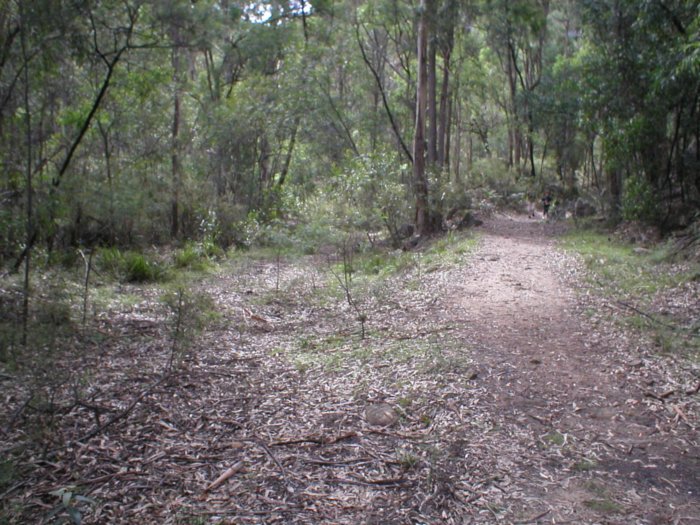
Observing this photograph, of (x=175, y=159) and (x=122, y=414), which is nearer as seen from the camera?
(x=122, y=414)

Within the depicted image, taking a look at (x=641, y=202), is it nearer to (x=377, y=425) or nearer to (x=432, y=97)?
(x=432, y=97)

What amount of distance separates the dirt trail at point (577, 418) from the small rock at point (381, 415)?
0.84 meters

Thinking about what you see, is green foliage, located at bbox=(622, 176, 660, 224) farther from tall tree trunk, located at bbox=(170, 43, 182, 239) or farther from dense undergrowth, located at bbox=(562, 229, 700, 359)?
tall tree trunk, located at bbox=(170, 43, 182, 239)

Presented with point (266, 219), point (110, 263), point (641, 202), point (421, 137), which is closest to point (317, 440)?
point (110, 263)

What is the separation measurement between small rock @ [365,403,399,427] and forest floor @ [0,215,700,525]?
0.02 metres

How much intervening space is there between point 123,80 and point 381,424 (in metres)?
9.38

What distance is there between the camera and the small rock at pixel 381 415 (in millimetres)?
4949

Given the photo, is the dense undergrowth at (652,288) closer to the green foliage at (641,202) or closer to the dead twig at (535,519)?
the green foliage at (641,202)

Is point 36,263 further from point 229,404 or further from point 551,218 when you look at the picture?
point 551,218

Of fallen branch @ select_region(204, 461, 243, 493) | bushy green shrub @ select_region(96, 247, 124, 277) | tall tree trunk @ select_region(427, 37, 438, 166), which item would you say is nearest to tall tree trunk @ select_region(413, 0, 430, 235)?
tall tree trunk @ select_region(427, 37, 438, 166)

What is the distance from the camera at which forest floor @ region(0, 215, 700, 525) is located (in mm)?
3779

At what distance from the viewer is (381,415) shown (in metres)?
5.05

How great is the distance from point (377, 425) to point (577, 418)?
166cm

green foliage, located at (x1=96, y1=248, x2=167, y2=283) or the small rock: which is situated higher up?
green foliage, located at (x1=96, y1=248, x2=167, y2=283)
